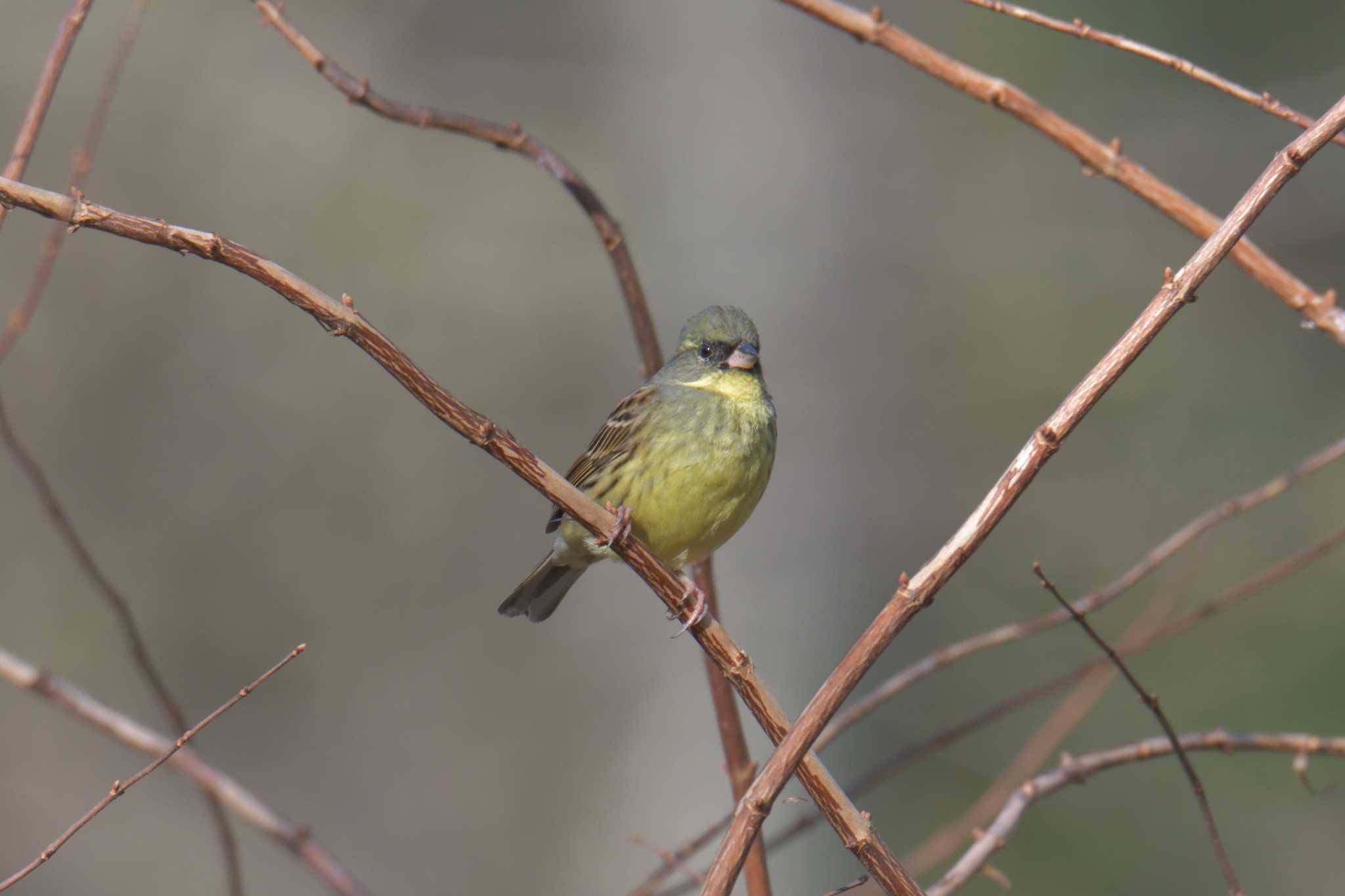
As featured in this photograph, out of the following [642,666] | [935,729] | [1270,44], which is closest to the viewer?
[642,666]

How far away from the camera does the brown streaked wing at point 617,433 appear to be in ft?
13.8

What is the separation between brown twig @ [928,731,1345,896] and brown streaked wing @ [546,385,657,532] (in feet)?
5.69

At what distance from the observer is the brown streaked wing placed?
4.19 m

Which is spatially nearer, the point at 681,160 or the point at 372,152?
the point at 681,160

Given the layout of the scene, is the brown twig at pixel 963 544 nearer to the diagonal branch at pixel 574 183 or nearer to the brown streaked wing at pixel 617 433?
the diagonal branch at pixel 574 183

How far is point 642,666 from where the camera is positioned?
30.3 feet

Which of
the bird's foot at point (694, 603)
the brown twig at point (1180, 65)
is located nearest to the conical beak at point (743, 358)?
the bird's foot at point (694, 603)

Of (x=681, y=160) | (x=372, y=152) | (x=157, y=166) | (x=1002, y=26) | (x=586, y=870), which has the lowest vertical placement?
(x=586, y=870)

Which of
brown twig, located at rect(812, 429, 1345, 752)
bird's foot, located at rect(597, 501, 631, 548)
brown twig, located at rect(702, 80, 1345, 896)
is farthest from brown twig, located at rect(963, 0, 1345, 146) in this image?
bird's foot, located at rect(597, 501, 631, 548)

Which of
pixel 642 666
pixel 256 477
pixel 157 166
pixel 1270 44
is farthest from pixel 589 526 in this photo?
pixel 1270 44

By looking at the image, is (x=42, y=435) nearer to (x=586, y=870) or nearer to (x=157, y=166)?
(x=157, y=166)

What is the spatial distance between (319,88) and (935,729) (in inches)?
312

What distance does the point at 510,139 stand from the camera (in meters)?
3.19

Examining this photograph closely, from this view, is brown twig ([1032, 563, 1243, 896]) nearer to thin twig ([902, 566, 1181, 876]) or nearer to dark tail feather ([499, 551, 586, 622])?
thin twig ([902, 566, 1181, 876])
